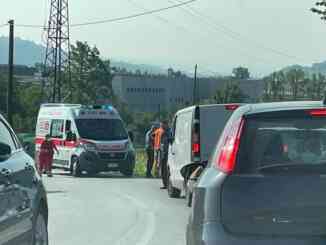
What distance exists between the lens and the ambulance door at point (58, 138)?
3164 cm

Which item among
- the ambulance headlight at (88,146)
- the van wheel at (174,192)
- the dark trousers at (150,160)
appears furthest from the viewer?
the ambulance headlight at (88,146)

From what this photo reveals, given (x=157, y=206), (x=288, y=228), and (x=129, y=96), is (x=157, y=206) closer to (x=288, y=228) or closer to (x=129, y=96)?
(x=288, y=228)

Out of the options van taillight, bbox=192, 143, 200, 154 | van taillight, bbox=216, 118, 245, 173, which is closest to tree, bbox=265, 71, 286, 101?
van taillight, bbox=192, 143, 200, 154

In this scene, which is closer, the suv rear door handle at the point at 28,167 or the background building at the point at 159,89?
the suv rear door handle at the point at 28,167

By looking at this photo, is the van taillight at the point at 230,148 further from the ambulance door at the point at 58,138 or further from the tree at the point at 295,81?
the tree at the point at 295,81

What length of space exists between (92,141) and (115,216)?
14.9 metres

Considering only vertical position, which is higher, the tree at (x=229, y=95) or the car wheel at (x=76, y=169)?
the tree at (x=229, y=95)

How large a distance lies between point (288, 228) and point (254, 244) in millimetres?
234

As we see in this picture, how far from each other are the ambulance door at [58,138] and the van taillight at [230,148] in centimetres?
2566

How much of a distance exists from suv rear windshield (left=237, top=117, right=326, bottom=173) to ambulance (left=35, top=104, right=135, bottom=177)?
2437 centimetres

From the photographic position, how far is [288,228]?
5.51 m

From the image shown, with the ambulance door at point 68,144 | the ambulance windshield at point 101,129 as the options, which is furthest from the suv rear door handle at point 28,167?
the ambulance door at point 68,144

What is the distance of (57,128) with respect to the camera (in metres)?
32.1

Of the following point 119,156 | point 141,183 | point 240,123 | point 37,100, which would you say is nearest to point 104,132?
point 119,156
